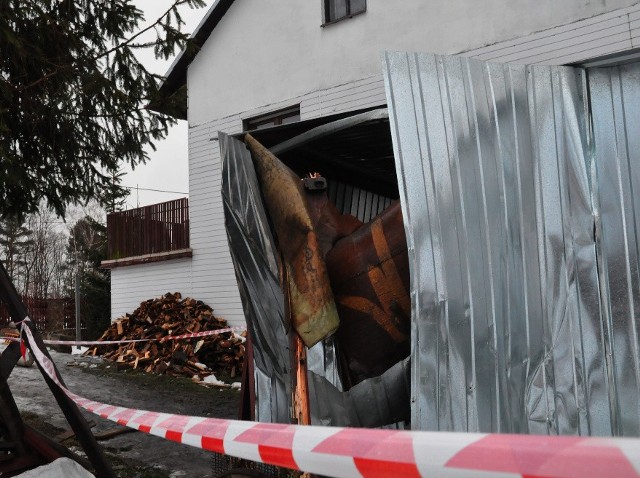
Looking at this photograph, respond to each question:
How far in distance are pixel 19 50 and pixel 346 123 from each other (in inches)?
178

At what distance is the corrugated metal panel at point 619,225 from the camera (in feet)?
9.82

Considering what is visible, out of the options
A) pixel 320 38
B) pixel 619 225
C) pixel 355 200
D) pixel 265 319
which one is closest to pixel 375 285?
pixel 265 319

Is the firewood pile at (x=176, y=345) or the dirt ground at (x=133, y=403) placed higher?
the firewood pile at (x=176, y=345)

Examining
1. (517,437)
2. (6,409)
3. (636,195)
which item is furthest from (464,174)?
(6,409)

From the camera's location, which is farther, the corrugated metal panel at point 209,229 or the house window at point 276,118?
the corrugated metal panel at point 209,229

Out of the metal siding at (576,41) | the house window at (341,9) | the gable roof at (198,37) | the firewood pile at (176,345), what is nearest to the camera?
the metal siding at (576,41)

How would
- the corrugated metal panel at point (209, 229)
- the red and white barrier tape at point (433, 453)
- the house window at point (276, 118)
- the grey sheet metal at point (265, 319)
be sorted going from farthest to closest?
the corrugated metal panel at point (209, 229) < the house window at point (276, 118) < the grey sheet metal at point (265, 319) < the red and white barrier tape at point (433, 453)

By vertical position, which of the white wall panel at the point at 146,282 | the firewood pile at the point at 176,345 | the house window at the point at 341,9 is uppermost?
the house window at the point at 341,9

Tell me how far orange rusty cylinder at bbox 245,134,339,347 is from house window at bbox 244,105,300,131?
7.53 m

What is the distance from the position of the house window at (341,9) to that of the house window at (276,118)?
64.8 inches

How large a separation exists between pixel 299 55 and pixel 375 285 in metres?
8.32

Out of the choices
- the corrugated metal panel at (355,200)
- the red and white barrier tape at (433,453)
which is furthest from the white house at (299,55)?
the red and white barrier tape at (433,453)

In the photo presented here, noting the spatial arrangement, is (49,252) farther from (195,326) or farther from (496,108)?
(496,108)

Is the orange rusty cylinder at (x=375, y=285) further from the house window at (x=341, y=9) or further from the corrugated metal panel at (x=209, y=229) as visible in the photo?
the corrugated metal panel at (x=209, y=229)
